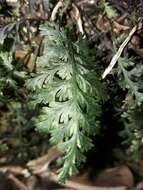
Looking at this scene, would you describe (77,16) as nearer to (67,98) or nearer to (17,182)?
(67,98)

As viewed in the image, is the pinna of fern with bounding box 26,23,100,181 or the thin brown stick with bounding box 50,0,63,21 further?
the thin brown stick with bounding box 50,0,63,21

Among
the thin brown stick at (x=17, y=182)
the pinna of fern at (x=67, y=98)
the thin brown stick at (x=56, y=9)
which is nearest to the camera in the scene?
the pinna of fern at (x=67, y=98)

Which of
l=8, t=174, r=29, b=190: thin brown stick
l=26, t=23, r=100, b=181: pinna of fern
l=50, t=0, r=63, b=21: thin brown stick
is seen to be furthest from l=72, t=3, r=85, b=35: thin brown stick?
l=8, t=174, r=29, b=190: thin brown stick

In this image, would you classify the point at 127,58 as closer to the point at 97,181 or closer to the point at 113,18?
the point at 113,18

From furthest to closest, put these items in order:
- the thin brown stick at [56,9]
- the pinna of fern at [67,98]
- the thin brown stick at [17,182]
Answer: the thin brown stick at [17,182] < the thin brown stick at [56,9] < the pinna of fern at [67,98]

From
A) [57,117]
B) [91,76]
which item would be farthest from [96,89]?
[57,117]

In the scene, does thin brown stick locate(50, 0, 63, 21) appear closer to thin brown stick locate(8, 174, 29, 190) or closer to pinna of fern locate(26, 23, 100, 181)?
pinna of fern locate(26, 23, 100, 181)

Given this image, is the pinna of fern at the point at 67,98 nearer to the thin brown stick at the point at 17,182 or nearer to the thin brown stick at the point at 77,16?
the thin brown stick at the point at 77,16

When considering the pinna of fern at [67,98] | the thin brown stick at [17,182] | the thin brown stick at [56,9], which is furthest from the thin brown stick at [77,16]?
the thin brown stick at [17,182]

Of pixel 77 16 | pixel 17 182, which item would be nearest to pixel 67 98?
pixel 77 16

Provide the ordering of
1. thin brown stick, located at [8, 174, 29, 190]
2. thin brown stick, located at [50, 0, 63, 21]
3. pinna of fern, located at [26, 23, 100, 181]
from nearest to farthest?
pinna of fern, located at [26, 23, 100, 181] → thin brown stick, located at [50, 0, 63, 21] → thin brown stick, located at [8, 174, 29, 190]
